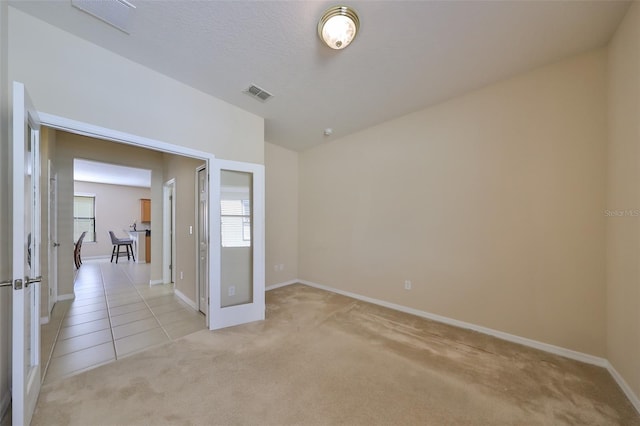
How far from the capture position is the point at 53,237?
3.54 metres

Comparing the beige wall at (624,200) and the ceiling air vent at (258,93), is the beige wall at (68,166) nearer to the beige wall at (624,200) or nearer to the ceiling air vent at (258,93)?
the ceiling air vent at (258,93)

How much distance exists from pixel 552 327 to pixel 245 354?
10.0 ft

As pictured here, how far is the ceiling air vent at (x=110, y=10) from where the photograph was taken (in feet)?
5.23

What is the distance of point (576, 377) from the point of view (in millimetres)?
1941

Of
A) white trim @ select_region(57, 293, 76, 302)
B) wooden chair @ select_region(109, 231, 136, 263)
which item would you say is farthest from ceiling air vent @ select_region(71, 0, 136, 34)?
wooden chair @ select_region(109, 231, 136, 263)

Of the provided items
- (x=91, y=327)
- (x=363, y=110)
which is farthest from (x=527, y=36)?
(x=91, y=327)

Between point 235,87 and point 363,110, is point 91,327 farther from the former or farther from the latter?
point 363,110

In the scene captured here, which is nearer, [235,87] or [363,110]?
[235,87]

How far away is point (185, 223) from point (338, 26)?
3.64 m

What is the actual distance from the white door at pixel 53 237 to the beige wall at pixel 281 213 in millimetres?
3108

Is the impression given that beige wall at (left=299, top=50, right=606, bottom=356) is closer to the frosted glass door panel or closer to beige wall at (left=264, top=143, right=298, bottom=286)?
beige wall at (left=264, top=143, right=298, bottom=286)

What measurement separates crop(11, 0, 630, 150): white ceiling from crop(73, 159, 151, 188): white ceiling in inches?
178

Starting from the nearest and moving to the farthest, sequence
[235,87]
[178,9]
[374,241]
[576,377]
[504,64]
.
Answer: [178,9] < [576,377] < [504,64] < [235,87] < [374,241]

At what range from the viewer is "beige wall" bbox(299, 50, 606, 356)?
2184mm
